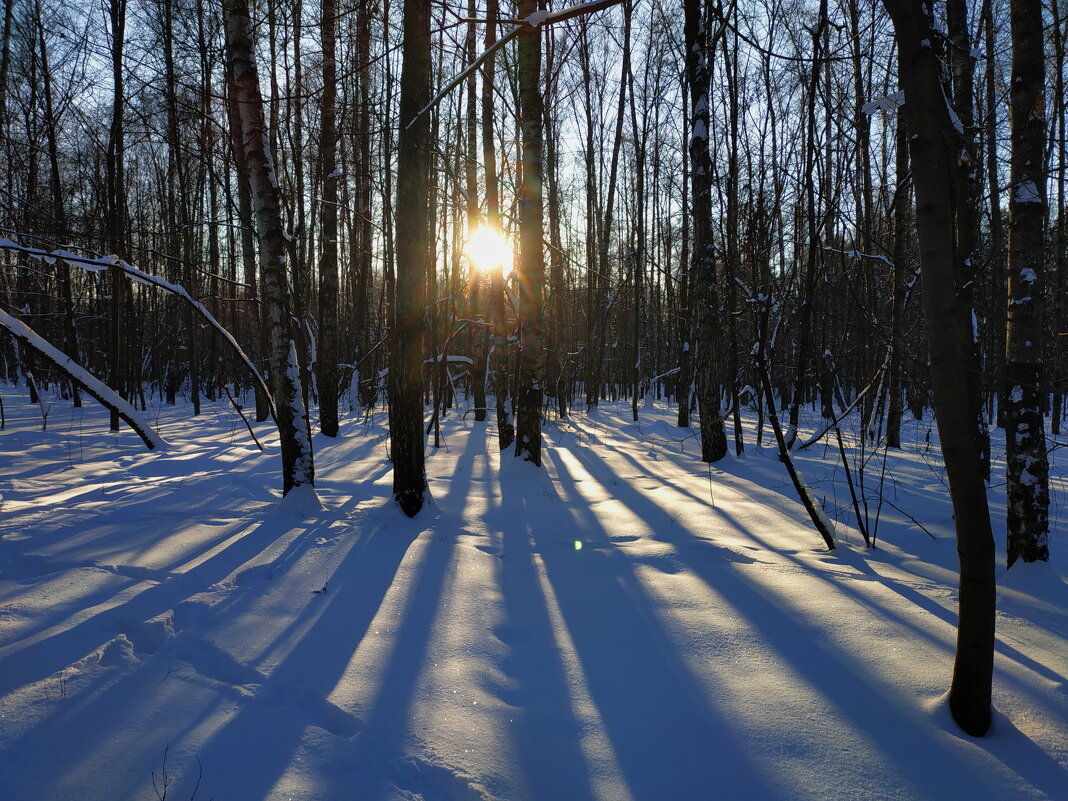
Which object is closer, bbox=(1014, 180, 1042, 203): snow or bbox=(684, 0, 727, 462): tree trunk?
bbox=(1014, 180, 1042, 203): snow

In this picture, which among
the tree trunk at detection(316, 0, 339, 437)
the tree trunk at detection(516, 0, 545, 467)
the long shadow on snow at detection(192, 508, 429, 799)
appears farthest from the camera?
the tree trunk at detection(316, 0, 339, 437)

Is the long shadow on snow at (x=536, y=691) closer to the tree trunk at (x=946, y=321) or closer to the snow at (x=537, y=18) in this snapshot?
the tree trunk at (x=946, y=321)

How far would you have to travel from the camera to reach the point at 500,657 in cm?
260

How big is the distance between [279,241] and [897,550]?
586cm

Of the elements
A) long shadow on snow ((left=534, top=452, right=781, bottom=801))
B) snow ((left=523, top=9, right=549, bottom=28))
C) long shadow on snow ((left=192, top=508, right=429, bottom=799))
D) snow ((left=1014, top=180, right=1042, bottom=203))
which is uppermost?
snow ((left=523, top=9, right=549, bottom=28))

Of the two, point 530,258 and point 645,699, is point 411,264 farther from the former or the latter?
point 645,699

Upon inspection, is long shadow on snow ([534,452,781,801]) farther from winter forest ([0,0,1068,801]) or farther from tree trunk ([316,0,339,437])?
tree trunk ([316,0,339,437])

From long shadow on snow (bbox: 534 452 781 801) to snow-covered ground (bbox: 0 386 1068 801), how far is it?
11mm

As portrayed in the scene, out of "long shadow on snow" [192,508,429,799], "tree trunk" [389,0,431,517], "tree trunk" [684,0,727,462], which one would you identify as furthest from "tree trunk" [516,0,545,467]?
"long shadow on snow" [192,508,429,799]

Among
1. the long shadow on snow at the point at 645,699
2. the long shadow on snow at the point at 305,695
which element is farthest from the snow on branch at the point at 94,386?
the long shadow on snow at the point at 645,699

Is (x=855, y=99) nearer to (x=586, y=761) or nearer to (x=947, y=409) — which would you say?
(x=947, y=409)

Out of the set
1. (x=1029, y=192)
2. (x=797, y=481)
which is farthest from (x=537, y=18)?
(x=1029, y=192)

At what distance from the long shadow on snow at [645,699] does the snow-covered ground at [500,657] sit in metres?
0.01

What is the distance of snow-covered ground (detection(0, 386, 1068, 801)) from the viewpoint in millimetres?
1836
